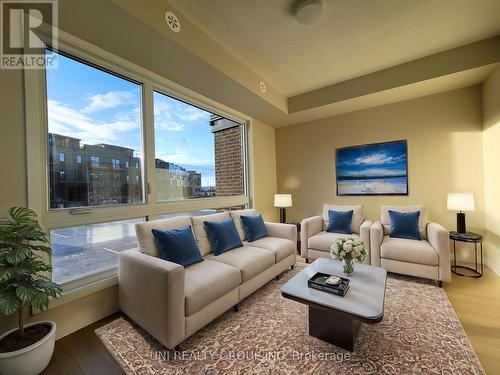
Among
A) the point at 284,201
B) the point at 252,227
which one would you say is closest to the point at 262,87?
the point at 284,201

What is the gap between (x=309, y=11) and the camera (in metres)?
2.01

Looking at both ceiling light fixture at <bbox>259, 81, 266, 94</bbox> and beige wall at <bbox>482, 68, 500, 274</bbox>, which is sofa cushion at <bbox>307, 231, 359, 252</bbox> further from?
ceiling light fixture at <bbox>259, 81, 266, 94</bbox>

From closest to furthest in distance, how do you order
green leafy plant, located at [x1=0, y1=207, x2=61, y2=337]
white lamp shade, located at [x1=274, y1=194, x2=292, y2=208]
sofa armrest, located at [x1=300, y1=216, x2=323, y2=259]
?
green leafy plant, located at [x1=0, y1=207, x2=61, y2=337] < sofa armrest, located at [x1=300, y1=216, x2=323, y2=259] < white lamp shade, located at [x1=274, y1=194, x2=292, y2=208]

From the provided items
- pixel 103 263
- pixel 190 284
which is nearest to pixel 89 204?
pixel 103 263

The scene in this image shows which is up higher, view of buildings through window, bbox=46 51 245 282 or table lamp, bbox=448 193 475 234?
view of buildings through window, bbox=46 51 245 282

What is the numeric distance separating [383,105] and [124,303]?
463cm

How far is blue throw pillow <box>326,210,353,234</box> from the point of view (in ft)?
11.5

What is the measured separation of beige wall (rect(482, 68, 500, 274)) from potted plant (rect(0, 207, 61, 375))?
4.73 meters

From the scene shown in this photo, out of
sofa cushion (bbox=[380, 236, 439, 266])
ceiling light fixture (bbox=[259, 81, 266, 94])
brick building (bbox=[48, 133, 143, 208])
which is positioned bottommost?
sofa cushion (bbox=[380, 236, 439, 266])

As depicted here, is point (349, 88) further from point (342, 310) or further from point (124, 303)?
point (124, 303)

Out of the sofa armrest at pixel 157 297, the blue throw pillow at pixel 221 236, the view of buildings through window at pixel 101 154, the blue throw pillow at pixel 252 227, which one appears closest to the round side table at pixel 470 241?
the blue throw pillow at pixel 252 227

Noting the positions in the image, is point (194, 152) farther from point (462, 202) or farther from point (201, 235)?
point (462, 202)

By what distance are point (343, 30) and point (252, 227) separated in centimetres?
259

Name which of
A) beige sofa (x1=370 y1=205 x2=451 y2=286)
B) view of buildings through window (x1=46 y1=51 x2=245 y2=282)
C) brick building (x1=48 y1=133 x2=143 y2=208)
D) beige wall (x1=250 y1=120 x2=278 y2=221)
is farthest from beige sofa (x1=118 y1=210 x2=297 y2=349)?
beige wall (x1=250 y1=120 x2=278 y2=221)
